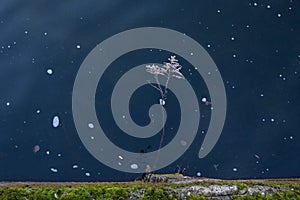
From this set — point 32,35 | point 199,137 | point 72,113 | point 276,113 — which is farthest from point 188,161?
point 32,35

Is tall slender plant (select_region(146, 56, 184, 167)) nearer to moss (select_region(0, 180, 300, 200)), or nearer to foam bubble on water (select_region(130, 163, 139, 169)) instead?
foam bubble on water (select_region(130, 163, 139, 169))

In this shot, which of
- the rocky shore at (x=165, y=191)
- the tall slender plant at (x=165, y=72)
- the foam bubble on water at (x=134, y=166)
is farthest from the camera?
the tall slender plant at (x=165, y=72)

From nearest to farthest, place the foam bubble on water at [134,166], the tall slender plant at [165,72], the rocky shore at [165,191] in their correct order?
the rocky shore at [165,191] → the foam bubble on water at [134,166] → the tall slender plant at [165,72]

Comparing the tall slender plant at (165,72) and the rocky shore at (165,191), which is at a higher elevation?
the tall slender plant at (165,72)

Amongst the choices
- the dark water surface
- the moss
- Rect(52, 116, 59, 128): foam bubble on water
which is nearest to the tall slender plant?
the dark water surface

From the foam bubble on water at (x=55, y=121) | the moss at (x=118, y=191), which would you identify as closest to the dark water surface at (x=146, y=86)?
the foam bubble on water at (x=55, y=121)

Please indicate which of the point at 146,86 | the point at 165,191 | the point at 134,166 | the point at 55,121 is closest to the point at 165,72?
the point at 146,86

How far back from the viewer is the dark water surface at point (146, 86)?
2469 millimetres

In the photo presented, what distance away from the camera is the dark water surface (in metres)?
2.47

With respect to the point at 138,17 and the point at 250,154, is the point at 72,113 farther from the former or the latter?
the point at 250,154

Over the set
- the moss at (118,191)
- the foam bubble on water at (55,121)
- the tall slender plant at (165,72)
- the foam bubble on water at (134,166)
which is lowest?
the moss at (118,191)

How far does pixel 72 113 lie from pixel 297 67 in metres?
1.48

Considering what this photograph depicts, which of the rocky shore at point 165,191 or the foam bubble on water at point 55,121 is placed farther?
the foam bubble on water at point 55,121

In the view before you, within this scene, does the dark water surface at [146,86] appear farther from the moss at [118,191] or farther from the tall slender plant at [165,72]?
the moss at [118,191]
